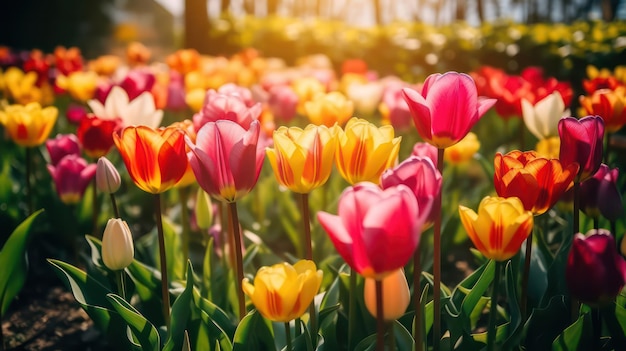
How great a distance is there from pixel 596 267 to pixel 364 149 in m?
0.61

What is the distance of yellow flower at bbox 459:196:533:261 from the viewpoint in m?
1.30

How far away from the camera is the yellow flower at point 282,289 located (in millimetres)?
1261

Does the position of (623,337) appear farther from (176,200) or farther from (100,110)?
(176,200)

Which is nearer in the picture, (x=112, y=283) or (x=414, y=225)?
(x=414, y=225)

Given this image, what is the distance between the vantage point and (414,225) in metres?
1.05

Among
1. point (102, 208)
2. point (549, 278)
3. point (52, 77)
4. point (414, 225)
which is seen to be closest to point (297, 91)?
point (102, 208)

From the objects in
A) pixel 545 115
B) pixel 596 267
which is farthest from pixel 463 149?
pixel 596 267

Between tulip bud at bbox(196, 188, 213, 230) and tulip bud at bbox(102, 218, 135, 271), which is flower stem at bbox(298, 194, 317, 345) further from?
tulip bud at bbox(196, 188, 213, 230)

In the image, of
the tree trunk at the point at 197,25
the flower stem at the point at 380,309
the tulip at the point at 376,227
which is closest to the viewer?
the tulip at the point at 376,227

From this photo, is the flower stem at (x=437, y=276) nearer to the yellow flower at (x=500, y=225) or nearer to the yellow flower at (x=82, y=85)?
the yellow flower at (x=500, y=225)

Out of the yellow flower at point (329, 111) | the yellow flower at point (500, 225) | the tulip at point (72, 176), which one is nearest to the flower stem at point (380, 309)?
the yellow flower at point (500, 225)

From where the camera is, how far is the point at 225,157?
1.46 meters

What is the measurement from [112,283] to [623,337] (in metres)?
1.63

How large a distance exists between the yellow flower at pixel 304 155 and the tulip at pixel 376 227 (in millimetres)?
395
